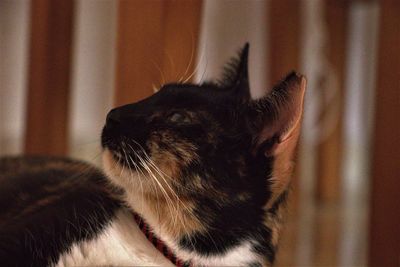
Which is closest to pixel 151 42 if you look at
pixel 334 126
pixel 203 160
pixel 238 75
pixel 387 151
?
pixel 238 75

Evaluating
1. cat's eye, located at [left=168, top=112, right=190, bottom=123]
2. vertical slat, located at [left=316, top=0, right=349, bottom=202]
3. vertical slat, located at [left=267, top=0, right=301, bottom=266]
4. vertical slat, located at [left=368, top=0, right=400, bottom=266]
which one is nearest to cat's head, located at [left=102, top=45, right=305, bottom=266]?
cat's eye, located at [left=168, top=112, right=190, bottom=123]

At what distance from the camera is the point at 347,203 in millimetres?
1923

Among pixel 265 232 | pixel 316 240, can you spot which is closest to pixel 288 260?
pixel 316 240

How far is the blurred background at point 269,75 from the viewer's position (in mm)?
883

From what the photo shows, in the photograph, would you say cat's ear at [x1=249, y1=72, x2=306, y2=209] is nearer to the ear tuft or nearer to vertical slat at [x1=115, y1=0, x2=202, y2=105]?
the ear tuft

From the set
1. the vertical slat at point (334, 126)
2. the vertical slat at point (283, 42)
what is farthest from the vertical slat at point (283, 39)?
the vertical slat at point (334, 126)

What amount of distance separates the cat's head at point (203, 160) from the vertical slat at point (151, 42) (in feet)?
0.54

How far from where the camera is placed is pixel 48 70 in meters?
1.09

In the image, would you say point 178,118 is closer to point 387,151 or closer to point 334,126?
point 387,151

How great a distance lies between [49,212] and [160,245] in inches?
5.6

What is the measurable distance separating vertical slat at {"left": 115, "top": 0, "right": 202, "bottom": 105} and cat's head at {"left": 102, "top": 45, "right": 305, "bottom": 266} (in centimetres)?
16

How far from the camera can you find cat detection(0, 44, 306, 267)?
670mm

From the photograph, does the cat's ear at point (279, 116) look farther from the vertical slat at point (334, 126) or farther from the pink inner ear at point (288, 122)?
the vertical slat at point (334, 126)

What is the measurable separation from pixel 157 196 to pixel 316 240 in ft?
3.03
